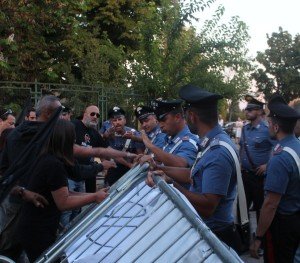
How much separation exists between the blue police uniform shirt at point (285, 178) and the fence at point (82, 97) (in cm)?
888

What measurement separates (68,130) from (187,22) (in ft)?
31.3

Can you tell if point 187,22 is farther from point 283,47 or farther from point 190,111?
point 283,47

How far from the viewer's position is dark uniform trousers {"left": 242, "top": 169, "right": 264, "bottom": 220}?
704 cm

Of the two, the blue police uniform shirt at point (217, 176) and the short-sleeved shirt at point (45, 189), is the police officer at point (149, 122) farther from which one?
the blue police uniform shirt at point (217, 176)

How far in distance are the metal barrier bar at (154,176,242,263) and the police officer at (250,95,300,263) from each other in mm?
1615

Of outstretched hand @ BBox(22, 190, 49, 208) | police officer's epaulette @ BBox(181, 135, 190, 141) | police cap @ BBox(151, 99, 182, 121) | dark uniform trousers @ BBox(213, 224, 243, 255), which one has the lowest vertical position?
dark uniform trousers @ BBox(213, 224, 243, 255)

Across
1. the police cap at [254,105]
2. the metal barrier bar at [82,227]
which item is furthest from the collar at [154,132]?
the metal barrier bar at [82,227]

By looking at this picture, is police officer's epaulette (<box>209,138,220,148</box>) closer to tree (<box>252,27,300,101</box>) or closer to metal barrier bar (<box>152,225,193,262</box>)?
metal barrier bar (<box>152,225,193,262</box>)

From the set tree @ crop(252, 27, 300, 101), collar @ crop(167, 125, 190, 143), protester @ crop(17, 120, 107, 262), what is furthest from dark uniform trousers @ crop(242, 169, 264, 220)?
tree @ crop(252, 27, 300, 101)

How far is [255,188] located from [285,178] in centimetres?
343

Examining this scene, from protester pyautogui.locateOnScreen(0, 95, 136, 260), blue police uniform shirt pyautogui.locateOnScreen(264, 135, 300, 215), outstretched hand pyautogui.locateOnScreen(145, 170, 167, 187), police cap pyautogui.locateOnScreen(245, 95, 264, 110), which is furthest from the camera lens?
police cap pyautogui.locateOnScreen(245, 95, 264, 110)

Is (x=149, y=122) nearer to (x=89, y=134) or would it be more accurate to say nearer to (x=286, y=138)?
(x=89, y=134)

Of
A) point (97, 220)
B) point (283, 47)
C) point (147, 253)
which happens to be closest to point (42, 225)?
point (97, 220)

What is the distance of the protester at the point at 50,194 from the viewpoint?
3547 millimetres
